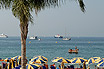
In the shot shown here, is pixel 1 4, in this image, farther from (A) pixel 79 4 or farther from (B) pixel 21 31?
(A) pixel 79 4

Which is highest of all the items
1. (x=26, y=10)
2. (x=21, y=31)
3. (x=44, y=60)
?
(x=26, y=10)

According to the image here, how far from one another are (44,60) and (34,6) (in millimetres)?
11677

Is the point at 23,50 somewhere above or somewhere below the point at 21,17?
below

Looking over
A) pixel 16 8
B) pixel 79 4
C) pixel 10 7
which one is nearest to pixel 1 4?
pixel 10 7

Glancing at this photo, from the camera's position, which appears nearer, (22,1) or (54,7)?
(22,1)

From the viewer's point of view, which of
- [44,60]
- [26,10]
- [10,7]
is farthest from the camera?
[44,60]

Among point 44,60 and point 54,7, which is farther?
point 44,60

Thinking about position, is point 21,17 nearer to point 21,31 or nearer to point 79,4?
point 21,31

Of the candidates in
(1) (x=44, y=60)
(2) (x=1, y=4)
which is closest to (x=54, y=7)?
(2) (x=1, y=4)

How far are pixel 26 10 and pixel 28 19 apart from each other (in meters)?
0.39

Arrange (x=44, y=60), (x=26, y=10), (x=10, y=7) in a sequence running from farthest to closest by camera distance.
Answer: (x=44, y=60), (x=10, y=7), (x=26, y=10)

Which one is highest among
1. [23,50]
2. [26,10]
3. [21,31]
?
[26,10]

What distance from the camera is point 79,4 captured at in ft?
32.8

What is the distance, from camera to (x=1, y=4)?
10.0m
